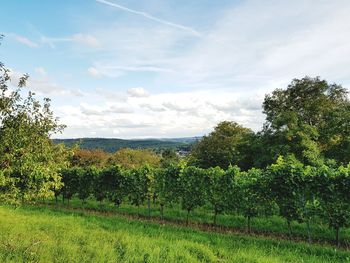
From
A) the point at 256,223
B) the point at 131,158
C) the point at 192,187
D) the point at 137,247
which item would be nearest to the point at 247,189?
the point at 256,223

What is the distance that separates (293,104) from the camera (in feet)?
133

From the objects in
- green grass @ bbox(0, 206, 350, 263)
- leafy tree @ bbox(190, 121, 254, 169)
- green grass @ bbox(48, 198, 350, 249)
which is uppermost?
leafy tree @ bbox(190, 121, 254, 169)

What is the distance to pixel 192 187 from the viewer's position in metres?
21.1

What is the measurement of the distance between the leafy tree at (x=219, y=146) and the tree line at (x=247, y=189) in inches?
1183

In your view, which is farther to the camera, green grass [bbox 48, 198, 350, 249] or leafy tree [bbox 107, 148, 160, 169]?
leafy tree [bbox 107, 148, 160, 169]

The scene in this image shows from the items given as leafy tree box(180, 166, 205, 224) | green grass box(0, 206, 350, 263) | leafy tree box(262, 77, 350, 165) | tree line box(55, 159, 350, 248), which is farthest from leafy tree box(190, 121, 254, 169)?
green grass box(0, 206, 350, 263)

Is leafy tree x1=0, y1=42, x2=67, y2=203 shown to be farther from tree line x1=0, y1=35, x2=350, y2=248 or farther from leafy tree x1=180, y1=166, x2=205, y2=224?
leafy tree x1=180, y1=166, x2=205, y2=224

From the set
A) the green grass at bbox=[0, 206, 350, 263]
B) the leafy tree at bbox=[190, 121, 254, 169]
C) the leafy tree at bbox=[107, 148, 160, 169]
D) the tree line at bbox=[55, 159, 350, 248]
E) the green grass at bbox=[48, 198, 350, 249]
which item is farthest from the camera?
the leafy tree at bbox=[107, 148, 160, 169]

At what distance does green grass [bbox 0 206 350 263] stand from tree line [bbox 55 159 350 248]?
271 centimetres

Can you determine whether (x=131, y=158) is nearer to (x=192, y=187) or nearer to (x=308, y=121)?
(x=308, y=121)

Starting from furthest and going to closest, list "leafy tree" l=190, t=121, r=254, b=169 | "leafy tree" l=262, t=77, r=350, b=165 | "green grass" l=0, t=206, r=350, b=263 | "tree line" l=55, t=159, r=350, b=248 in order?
"leafy tree" l=190, t=121, r=254, b=169
"leafy tree" l=262, t=77, r=350, b=165
"tree line" l=55, t=159, r=350, b=248
"green grass" l=0, t=206, r=350, b=263

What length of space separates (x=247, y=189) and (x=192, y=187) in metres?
3.90

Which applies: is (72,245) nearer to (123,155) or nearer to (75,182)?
(75,182)

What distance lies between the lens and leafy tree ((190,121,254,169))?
5569 cm
